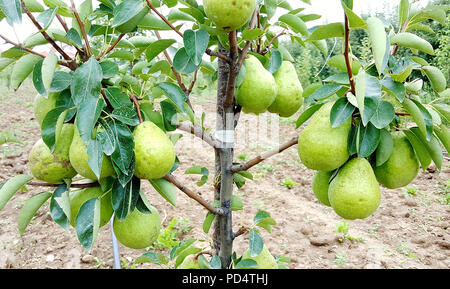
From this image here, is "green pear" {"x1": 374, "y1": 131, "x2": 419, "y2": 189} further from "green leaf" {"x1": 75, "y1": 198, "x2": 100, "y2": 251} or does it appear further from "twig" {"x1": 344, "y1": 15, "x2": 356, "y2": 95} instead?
"green leaf" {"x1": 75, "y1": 198, "x2": 100, "y2": 251}

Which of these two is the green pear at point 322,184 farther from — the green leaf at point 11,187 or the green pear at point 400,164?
the green leaf at point 11,187

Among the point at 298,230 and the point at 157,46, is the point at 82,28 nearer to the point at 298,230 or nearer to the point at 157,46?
the point at 157,46

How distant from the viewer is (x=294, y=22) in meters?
1.04

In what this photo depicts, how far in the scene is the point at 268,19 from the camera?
3.69 feet

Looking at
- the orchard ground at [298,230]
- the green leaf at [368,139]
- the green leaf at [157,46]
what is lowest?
the orchard ground at [298,230]

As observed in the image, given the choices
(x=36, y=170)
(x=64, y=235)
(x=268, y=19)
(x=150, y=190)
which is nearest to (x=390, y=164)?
(x=268, y=19)

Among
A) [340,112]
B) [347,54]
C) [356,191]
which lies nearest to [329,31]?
[347,54]

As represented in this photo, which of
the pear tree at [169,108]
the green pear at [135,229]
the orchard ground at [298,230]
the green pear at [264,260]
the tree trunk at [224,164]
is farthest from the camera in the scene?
the orchard ground at [298,230]

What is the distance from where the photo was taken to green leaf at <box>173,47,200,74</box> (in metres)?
0.88

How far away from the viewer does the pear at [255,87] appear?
1054 mm

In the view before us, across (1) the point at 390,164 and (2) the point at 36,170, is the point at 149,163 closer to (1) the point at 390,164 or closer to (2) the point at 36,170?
(2) the point at 36,170

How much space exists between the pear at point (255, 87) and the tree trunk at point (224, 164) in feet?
0.18

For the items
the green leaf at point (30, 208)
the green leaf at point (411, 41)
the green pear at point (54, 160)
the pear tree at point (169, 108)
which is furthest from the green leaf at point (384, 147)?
the green leaf at point (30, 208)

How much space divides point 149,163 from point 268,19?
628 mm
